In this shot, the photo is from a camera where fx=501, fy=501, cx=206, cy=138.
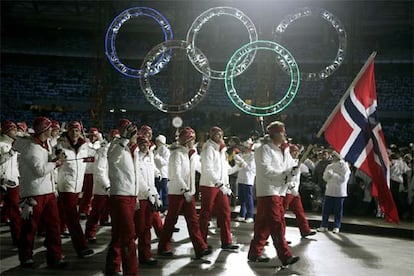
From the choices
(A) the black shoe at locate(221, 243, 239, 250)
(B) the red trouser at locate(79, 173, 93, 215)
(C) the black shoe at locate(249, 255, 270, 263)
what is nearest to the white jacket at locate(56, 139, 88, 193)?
(B) the red trouser at locate(79, 173, 93, 215)

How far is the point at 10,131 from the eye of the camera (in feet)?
27.5

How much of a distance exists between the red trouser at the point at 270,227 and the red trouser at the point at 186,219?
31.2 inches

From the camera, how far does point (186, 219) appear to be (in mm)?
7496

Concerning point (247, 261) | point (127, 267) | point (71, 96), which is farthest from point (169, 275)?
point (71, 96)

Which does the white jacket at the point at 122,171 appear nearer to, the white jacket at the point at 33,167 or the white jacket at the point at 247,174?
the white jacket at the point at 33,167

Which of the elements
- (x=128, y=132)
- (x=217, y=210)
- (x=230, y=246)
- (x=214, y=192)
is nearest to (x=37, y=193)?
(x=128, y=132)

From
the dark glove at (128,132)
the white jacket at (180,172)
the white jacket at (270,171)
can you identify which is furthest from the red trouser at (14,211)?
the white jacket at (270,171)

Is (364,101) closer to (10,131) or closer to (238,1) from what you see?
(10,131)

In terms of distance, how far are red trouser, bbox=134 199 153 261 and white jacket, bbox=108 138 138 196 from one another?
738mm

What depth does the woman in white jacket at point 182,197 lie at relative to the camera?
7484 mm

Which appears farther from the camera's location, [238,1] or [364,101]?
[238,1]

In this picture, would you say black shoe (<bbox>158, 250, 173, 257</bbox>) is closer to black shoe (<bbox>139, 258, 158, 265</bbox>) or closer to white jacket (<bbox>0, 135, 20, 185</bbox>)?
black shoe (<bbox>139, 258, 158, 265</bbox>)

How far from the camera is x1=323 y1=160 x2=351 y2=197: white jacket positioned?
34.7ft

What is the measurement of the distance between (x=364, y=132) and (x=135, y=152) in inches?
109
